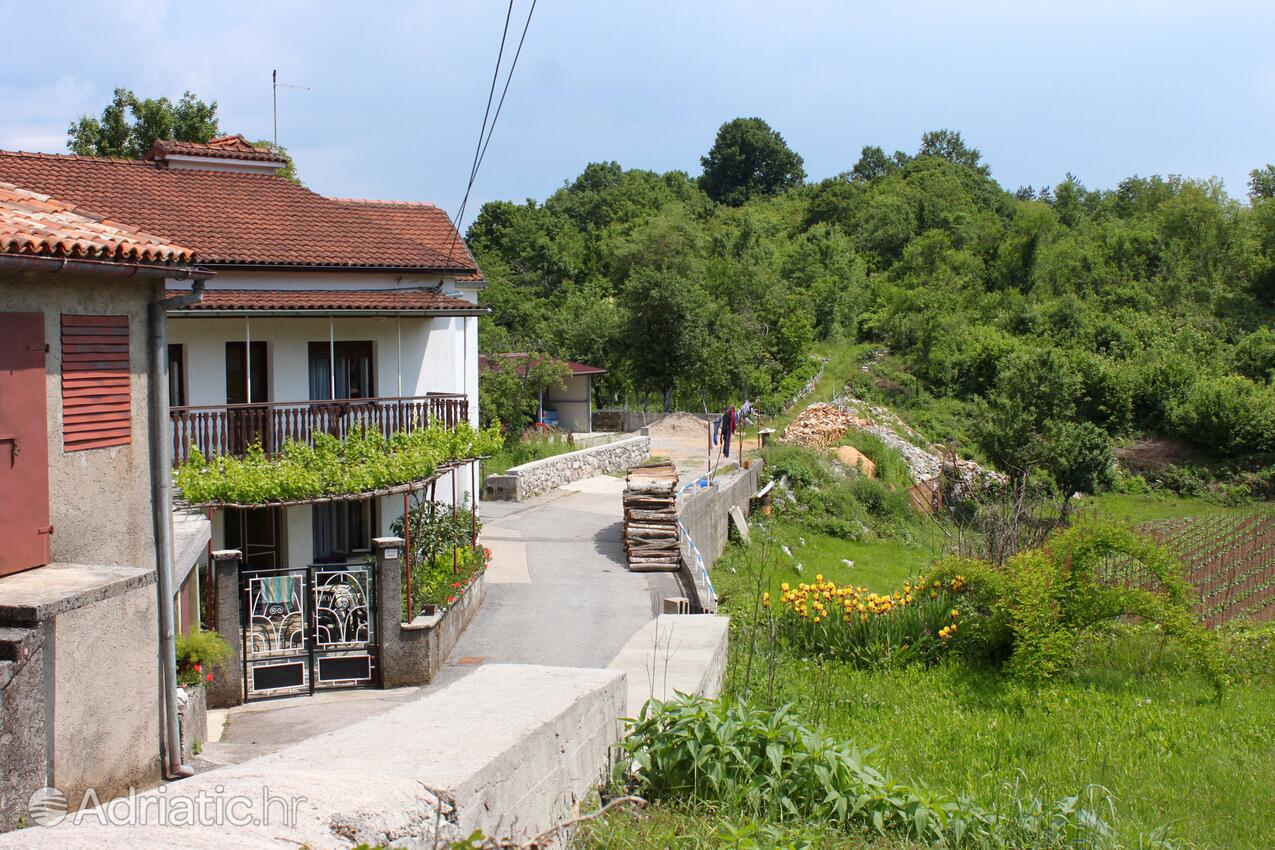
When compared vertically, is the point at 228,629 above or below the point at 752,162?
below

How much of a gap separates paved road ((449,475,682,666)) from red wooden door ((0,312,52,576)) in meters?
7.87

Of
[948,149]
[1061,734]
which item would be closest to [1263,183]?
[948,149]

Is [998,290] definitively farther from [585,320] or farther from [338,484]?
[338,484]

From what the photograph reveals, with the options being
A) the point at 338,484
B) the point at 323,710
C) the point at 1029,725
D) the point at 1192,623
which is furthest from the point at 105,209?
the point at 1192,623

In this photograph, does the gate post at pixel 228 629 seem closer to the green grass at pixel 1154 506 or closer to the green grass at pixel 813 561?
the green grass at pixel 813 561

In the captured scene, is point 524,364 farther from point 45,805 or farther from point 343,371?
point 45,805

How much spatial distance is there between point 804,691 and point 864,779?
568cm

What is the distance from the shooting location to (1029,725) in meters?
11.4

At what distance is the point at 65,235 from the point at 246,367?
11145 mm

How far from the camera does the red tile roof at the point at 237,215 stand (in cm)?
1905

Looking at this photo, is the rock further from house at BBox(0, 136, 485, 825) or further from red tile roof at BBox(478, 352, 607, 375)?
house at BBox(0, 136, 485, 825)

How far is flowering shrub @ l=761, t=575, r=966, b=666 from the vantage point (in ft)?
46.2

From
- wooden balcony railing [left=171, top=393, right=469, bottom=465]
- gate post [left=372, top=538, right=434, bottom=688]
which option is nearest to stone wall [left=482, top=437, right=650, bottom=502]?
wooden balcony railing [left=171, top=393, right=469, bottom=465]

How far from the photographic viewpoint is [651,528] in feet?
67.3
